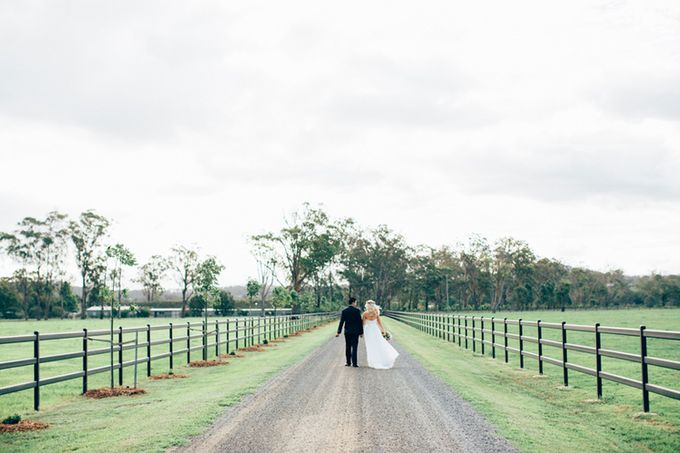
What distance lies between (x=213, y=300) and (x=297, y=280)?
6617 centimetres

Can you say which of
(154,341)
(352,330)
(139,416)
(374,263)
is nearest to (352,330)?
(352,330)

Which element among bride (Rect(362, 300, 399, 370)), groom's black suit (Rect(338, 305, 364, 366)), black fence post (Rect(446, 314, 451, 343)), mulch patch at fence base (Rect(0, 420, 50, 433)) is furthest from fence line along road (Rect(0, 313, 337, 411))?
black fence post (Rect(446, 314, 451, 343))

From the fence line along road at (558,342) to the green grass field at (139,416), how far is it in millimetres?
7139

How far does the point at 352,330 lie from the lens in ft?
66.8

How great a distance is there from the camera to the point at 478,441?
29.0ft

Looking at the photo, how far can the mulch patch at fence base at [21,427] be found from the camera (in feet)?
35.8

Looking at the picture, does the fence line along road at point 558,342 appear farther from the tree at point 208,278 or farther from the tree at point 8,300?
the tree at point 8,300

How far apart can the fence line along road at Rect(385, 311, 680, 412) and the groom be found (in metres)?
4.58

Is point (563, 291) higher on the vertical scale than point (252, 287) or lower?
lower

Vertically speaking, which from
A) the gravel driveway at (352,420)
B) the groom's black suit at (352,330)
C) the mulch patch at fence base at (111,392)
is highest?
the groom's black suit at (352,330)

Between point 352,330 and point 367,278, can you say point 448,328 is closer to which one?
point 352,330

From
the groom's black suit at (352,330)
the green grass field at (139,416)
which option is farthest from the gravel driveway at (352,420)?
the groom's black suit at (352,330)

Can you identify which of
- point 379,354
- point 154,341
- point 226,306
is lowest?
point 226,306

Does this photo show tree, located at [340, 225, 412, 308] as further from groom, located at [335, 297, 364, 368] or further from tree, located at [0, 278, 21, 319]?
groom, located at [335, 297, 364, 368]
